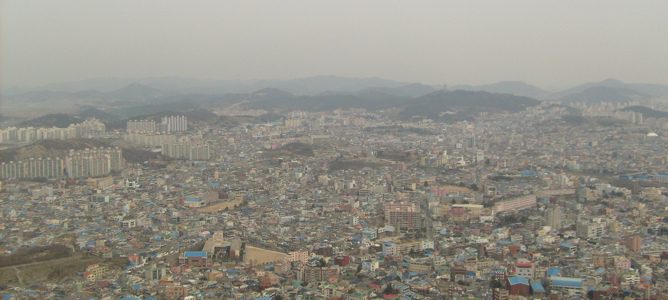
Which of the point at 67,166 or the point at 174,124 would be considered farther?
the point at 174,124

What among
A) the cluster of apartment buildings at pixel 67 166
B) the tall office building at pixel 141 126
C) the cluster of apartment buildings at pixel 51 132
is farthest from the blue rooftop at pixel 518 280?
the tall office building at pixel 141 126

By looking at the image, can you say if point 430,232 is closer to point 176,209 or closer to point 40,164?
point 176,209

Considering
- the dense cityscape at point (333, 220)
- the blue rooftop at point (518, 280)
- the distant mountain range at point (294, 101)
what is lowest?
the dense cityscape at point (333, 220)

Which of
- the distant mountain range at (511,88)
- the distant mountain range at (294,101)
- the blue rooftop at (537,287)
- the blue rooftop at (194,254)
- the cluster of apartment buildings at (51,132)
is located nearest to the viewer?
the blue rooftop at (537,287)

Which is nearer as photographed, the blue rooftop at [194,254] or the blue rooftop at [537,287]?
the blue rooftop at [537,287]

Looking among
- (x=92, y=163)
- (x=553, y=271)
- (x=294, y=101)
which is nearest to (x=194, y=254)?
(x=553, y=271)

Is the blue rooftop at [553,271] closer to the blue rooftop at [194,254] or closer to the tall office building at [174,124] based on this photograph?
the blue rooftop at [194,254]

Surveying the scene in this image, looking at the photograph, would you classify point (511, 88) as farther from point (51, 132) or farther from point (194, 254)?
point (194, 254)

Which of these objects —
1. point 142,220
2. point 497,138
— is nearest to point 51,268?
point 142,220

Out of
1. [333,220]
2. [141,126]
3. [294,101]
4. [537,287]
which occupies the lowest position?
[333,220]

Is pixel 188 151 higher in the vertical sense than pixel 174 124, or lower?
lower

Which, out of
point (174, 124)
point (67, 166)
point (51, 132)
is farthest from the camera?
point (174, 124)
